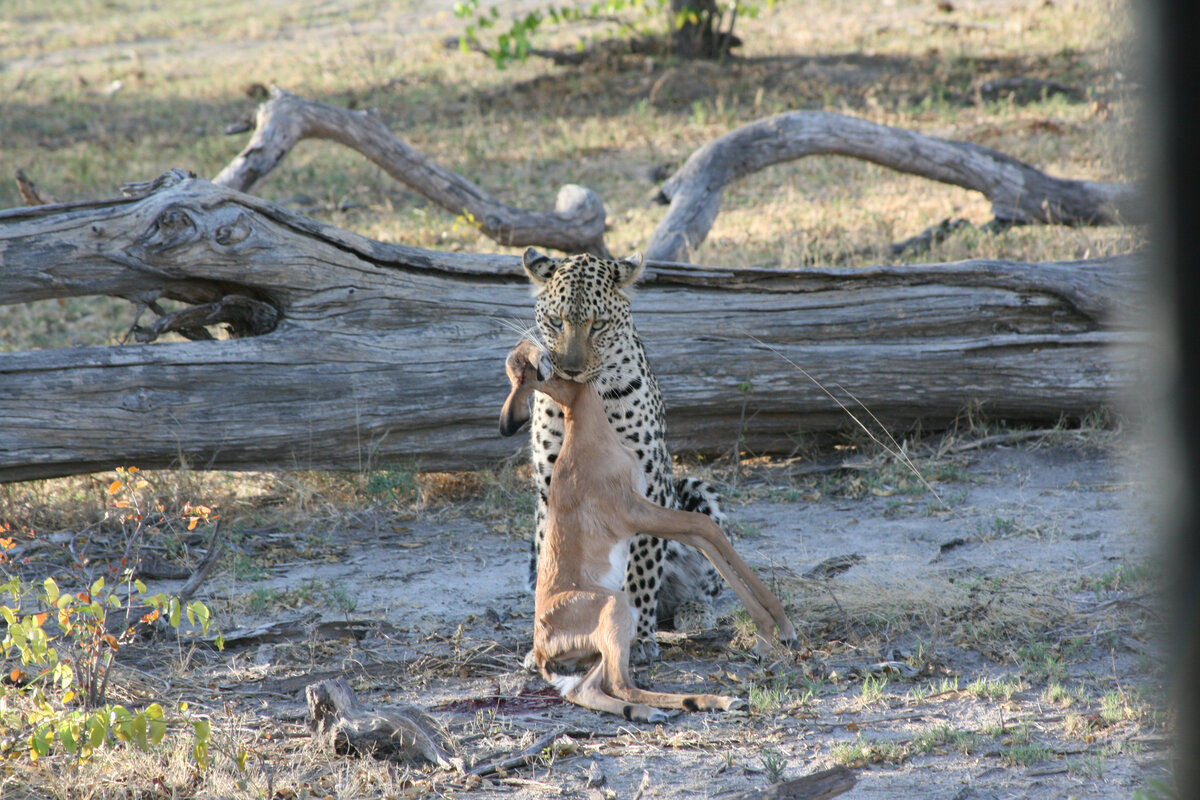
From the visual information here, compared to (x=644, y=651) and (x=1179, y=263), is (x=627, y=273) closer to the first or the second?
(x=644, y=651)

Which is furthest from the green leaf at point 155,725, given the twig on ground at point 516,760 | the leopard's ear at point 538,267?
the leopard's ear at point 538,267

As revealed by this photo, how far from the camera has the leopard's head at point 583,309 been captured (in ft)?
16.3

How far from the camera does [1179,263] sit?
92cm

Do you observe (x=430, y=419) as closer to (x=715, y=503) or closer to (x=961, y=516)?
(x=715, y=503)

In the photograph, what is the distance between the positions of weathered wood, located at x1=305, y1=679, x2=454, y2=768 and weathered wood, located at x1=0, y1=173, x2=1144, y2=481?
2.80 meters

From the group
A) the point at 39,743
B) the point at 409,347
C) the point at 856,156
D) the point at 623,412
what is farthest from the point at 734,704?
the point at 856,156

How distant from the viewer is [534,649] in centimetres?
432

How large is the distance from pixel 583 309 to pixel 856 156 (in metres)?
5.53

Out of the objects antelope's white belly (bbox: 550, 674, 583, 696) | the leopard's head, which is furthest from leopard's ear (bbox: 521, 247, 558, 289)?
antelope's white belly (bbox: 550, 674, 583, 696)

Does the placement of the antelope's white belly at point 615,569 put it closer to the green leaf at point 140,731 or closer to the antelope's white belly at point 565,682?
the antelope's white belly at point 565,682

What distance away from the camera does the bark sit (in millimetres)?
9312

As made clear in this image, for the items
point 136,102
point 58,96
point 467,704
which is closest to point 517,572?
point 467,704

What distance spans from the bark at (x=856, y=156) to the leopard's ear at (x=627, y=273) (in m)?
3.60

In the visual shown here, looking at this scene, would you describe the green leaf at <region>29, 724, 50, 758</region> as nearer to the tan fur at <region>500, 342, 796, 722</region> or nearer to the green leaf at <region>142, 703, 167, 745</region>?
the green leaf at <region>142, 703, 167, 745</region>
